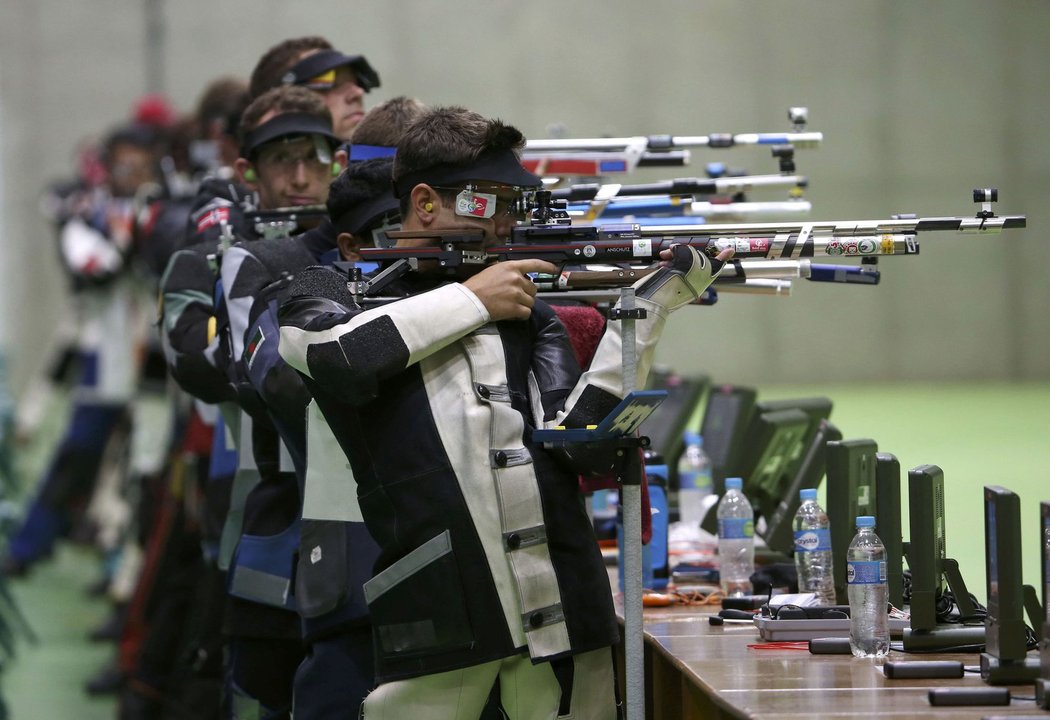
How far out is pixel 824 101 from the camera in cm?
1256

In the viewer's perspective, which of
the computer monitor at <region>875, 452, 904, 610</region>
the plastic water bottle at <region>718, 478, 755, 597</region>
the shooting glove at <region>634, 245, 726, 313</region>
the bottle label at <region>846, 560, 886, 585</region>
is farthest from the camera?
the plastic water bottle at <region>718, 478, 755, 597</region>

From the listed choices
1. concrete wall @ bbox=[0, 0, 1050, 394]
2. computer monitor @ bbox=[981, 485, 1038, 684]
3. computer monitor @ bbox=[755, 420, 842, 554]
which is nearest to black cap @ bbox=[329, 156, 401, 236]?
computer monitor @ bbox=[755, 420, 842, 554]

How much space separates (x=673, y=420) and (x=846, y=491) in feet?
6.86

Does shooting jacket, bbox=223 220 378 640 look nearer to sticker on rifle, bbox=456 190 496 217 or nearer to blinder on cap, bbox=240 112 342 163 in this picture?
blinder on cap, bbox=240 112 342 163

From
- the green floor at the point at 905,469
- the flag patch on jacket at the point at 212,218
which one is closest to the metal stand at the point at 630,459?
the flag patch on jacket at the point at 212,218

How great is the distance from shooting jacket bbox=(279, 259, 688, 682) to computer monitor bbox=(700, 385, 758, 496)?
1.89 m

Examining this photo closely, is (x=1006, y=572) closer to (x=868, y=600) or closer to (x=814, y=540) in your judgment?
(x=868, y=600)

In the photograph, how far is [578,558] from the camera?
2.92m

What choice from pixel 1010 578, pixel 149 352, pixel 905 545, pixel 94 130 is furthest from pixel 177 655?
pixel 94 130

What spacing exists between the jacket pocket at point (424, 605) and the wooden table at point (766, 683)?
18.8 inches

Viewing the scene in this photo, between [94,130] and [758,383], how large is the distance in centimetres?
578

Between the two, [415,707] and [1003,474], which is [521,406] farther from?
[1003,474]

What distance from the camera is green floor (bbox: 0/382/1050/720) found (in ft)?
22.6

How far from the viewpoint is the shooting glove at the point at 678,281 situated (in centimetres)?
294
